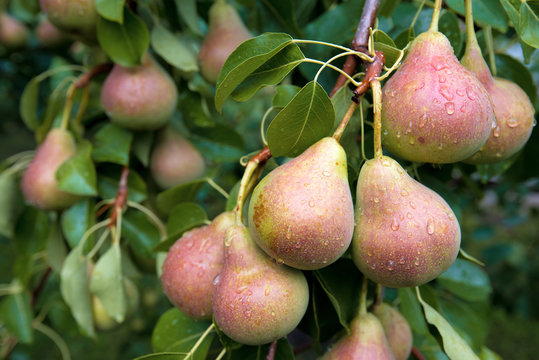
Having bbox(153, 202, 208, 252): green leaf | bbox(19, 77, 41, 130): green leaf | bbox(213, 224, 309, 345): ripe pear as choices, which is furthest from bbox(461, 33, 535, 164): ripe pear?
bbox(19, 77, 41, 130): green leaf

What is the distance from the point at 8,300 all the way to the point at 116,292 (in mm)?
593

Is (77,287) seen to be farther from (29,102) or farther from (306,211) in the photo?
(306,211)

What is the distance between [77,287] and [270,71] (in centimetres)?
72

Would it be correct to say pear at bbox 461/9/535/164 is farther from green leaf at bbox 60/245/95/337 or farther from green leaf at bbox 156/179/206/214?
green leaf at bbox 60/245/95/337

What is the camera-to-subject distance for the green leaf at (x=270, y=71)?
2.43 feet

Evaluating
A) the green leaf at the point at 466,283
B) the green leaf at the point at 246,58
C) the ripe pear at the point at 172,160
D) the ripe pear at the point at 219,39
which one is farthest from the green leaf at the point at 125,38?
the green leaf at the point at 466,283

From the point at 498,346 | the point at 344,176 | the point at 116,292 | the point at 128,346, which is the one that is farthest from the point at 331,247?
the point at 498,346

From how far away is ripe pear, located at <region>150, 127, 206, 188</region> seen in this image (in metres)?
1.30

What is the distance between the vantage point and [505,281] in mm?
2637

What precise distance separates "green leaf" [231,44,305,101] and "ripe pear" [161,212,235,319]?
19 cm

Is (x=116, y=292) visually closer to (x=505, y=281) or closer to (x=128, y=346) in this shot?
(x=128, y=346)

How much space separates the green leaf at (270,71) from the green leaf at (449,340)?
416 mm

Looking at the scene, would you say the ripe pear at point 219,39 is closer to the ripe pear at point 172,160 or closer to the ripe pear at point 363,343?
the ripe pear at point 172,160

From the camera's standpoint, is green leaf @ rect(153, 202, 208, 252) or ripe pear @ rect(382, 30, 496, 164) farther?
green leaf @ rect(153, 202, 208, 252)
